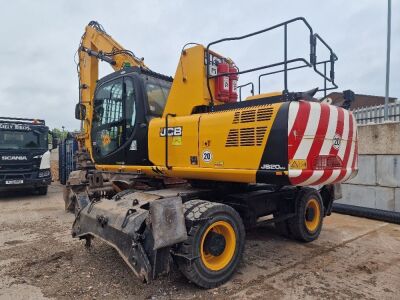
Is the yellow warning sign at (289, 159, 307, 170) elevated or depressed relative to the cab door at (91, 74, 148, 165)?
depressed

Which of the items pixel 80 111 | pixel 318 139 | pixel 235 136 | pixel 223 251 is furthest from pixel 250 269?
pixel 80 111

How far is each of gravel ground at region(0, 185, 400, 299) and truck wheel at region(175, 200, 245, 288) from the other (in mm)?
160

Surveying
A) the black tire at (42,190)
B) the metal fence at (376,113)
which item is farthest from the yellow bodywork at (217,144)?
the black tire at (42,190)

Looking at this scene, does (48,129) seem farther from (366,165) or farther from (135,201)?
(366,165)

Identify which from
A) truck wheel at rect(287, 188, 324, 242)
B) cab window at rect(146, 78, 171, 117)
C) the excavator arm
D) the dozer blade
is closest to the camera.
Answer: the dozer blade

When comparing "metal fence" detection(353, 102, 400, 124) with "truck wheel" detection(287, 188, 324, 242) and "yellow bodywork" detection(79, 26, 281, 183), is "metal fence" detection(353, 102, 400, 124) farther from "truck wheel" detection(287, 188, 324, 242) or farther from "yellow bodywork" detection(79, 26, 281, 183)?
"yellow bodywork" detection(79, 26, 281, 183)

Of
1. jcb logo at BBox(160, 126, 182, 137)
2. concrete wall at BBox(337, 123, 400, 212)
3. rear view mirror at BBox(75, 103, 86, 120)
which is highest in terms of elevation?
rear view mirror at BBox(75, 103, 86, 120)

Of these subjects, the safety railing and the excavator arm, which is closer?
the safety railing

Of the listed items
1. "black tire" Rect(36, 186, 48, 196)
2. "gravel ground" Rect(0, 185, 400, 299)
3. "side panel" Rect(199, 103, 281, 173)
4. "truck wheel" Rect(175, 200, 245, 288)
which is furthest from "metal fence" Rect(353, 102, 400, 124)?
"black tire" Rect(36, 186, 48, 196)

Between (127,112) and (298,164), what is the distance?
8.48ft

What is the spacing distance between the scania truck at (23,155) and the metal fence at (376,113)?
8920 mm

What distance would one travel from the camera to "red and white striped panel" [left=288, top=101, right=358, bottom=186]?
3.32 metres

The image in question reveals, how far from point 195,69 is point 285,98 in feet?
4.39

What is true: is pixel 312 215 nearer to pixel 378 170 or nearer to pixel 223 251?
pixel 223 251
